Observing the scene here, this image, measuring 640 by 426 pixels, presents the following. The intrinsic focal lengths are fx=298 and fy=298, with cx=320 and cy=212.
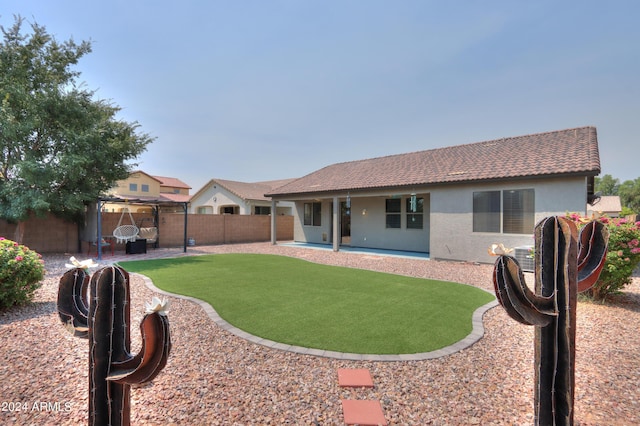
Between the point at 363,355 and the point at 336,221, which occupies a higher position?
the point at 336,221

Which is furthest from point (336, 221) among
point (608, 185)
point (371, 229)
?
point (608, 185)

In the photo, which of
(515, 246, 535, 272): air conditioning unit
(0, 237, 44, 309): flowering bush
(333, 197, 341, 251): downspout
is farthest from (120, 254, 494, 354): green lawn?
(333, 197, 341, 251): downspout

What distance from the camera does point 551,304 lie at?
6.34ft

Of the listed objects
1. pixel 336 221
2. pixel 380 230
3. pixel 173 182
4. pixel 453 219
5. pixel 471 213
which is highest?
pixel 173 182

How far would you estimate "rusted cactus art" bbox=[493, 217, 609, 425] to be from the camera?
6.20ft

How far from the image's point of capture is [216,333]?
446cm

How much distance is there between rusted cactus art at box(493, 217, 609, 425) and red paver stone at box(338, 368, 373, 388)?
151cm

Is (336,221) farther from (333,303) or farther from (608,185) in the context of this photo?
(608,185)

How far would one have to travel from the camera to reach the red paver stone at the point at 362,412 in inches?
100

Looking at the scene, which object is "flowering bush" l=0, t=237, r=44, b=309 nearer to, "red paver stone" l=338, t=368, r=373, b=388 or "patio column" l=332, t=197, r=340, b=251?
"red paver stone" l=338, t=368, r=373, b=388

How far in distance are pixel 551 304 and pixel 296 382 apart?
2.43 meters

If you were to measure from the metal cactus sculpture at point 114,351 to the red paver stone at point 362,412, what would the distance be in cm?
171

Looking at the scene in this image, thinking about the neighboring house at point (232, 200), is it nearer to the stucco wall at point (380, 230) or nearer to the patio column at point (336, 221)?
the stucco wall at point (380, 230)

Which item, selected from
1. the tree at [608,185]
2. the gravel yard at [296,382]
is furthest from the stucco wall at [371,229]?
the tree at [608,185]
